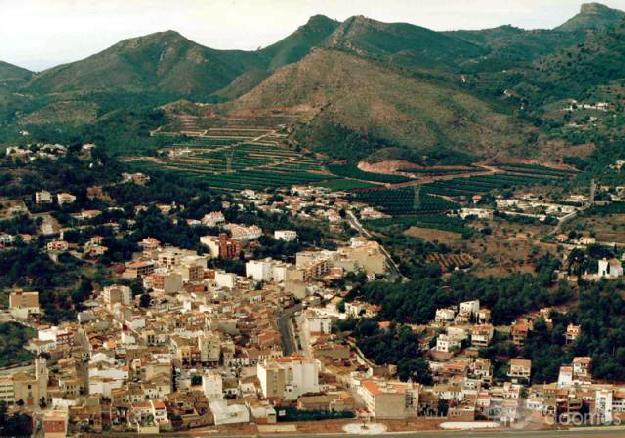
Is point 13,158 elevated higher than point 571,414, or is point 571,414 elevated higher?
point 13,158

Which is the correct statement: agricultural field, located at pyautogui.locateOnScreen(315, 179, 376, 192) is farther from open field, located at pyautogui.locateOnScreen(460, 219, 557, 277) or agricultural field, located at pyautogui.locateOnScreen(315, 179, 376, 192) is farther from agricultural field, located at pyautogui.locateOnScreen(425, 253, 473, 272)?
agricultural field, located at pyautogui.locateOnScreen(425, 253, 473, 272)

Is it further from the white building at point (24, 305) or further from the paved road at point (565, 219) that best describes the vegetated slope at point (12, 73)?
the white building at point (24, 305)

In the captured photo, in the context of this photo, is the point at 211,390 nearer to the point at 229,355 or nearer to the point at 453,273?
the point at 229,355


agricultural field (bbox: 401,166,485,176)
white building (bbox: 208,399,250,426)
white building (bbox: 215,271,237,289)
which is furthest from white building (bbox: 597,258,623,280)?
agricultural field (bbox: 401,166,485,176)

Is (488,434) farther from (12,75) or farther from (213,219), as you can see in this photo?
(12,75)

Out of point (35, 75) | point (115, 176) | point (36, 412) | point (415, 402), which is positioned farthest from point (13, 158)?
point (35, 75)
